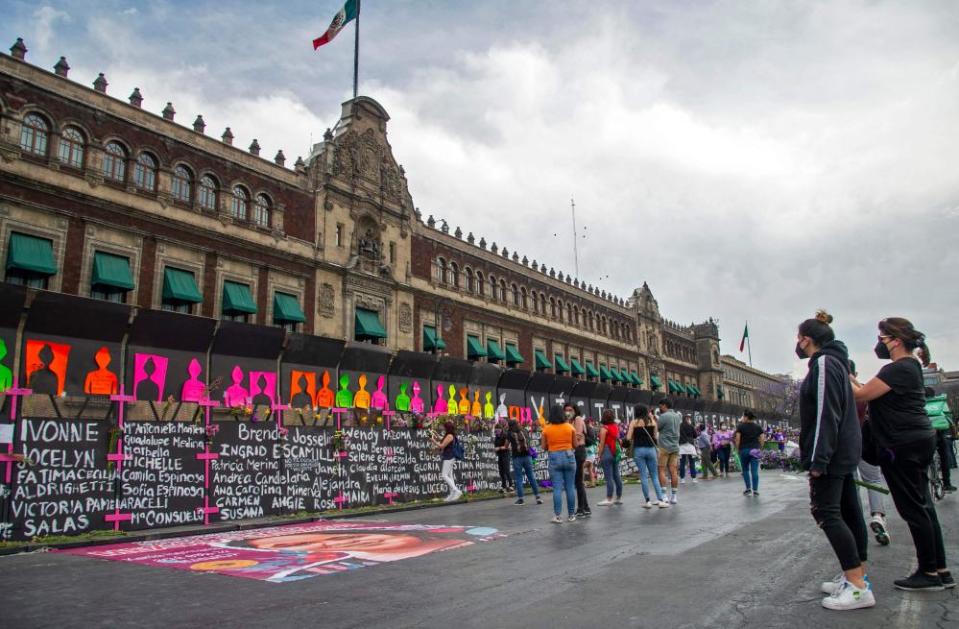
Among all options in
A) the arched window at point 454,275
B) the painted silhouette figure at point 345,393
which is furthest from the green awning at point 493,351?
the painted silhouette figure at point 345,393

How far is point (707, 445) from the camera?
2120 centimetres

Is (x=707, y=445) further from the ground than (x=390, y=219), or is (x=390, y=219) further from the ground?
(x=390, y=219)

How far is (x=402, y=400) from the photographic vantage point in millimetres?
22000

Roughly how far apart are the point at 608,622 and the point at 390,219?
108 ft

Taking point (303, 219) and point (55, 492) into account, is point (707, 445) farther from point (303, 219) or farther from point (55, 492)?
point (303, 219)

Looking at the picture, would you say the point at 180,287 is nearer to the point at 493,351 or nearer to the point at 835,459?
the point at 493,351

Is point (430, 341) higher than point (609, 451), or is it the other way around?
point (430, 341)

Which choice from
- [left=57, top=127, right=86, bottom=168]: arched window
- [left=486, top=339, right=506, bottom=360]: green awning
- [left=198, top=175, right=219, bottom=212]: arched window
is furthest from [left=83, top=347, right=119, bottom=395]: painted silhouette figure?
[left=486, top=339, right=506, bottom=360]: green awning

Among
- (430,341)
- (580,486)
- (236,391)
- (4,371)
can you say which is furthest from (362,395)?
(430,341)

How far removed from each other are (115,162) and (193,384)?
13.4 metres

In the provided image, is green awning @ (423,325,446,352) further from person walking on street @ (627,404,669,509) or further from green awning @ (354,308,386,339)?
person walking on street @ (627,404,669,509)

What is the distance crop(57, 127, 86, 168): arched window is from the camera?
23341 millimetres

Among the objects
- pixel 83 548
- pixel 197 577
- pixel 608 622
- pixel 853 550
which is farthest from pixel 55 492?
pixel 853 550

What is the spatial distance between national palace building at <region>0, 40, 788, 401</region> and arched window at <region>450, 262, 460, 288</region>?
84 millimetres
